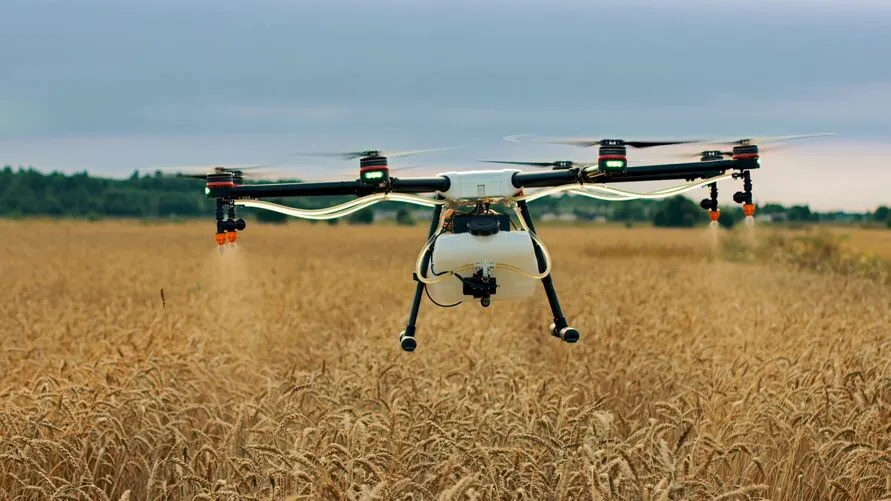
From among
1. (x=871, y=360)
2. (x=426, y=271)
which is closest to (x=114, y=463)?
(x=426, y=271)

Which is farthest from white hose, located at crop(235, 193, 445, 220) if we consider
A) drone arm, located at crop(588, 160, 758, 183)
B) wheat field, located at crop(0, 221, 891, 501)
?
drone arm, located at crop(588, 160, 758, 183)

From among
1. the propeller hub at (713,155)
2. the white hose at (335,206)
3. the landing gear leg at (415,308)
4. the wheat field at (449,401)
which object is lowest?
the wheat field at (449,401)

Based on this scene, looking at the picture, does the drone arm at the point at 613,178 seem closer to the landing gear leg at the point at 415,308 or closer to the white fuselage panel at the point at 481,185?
the white fuselage panel at the point at 481,185

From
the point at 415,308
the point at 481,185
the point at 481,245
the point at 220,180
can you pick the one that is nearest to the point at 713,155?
the point at 481,185

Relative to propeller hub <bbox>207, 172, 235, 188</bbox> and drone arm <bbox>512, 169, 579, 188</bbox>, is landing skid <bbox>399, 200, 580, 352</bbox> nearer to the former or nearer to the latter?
drone arm <bbox>512, 169, 579, 188</bbox>

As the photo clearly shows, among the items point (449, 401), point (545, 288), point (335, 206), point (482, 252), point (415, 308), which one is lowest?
point (449, 401)

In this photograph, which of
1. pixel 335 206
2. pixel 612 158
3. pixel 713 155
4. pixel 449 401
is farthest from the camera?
pixel 449 401

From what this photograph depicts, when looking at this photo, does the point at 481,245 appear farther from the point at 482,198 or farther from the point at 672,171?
the point at 672,171

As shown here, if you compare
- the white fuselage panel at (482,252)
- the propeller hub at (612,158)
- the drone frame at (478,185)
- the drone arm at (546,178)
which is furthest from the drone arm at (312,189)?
the propeller hub at (612,158)
